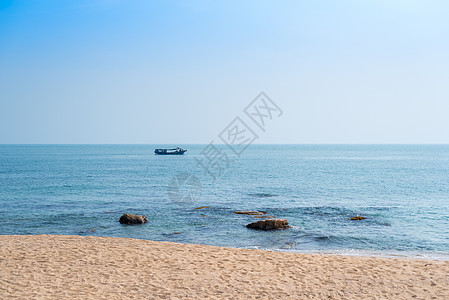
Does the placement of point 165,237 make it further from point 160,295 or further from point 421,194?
point 421,194

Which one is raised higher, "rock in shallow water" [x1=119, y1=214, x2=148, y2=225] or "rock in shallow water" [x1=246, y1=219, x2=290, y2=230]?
"rock in shallow water" [x1=246, y1=219, x2=290, y2=230]

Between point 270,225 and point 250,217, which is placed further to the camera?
point 250,217

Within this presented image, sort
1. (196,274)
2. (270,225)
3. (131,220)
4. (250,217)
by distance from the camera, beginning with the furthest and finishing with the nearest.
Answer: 1. (250,217)
2. (131,220)
3. (270,225)
4. (196,274)

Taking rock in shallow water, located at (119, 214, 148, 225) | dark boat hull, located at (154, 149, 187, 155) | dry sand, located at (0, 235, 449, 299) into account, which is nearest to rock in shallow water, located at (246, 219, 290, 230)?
dry sand, located at (0, 235, 449, 299)

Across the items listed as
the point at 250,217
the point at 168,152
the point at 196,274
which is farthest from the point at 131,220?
the point at 168,152

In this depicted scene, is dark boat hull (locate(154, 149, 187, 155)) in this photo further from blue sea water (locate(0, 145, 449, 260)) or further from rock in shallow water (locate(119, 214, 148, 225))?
rock in shallow water (locate(119, 214, 148, 225))

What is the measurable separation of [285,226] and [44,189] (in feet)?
105

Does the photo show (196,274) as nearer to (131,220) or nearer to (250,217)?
(131,220)

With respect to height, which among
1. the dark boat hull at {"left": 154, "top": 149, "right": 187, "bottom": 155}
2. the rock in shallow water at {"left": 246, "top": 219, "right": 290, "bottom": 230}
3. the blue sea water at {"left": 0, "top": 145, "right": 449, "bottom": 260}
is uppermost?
the rock in shallow water at {"left": 246, "top": 219, "right": 290, "bottom": 230}

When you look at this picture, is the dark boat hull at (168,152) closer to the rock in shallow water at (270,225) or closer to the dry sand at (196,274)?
the rock in shallow water at (270,225)

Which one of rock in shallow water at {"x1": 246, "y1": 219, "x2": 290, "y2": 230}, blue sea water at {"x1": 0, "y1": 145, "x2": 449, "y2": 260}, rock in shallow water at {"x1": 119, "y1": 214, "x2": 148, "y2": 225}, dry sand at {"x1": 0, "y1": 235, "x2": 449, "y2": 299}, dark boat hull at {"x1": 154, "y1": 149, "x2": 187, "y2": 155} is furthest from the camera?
dark boat hull at {"x1": 154, "y1": 149, "x2": 187, "y2": 155}

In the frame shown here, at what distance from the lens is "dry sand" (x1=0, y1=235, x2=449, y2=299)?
9.85 metres

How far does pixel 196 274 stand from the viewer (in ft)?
37.4

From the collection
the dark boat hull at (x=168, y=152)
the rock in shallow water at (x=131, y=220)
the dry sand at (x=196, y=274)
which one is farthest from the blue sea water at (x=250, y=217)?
the dark boat hull at (x=168, y=152)
